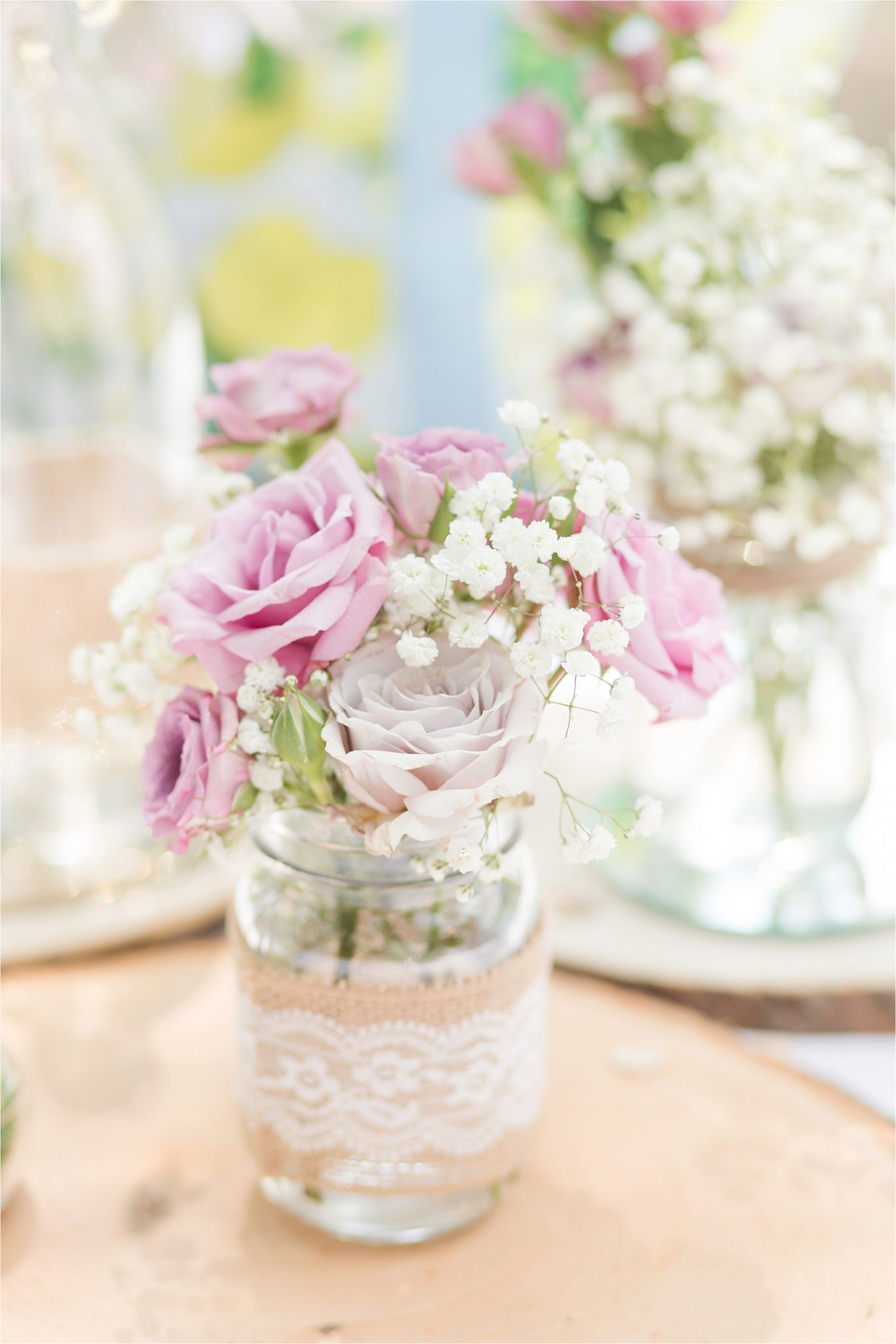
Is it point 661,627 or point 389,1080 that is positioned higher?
point 661,627

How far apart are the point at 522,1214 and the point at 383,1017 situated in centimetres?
18

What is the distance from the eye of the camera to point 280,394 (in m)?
0.67

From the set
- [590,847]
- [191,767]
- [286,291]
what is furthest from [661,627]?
[286,291]

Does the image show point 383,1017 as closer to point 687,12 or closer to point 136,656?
point 136,656

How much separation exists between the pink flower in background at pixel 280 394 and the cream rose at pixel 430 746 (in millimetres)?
154

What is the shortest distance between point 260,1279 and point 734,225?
0.71 metres

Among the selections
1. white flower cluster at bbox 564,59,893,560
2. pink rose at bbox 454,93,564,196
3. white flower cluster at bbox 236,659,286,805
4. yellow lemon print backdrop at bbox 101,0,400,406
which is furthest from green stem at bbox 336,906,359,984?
yellow lemon print backdrop at bbox 101,0,400,406

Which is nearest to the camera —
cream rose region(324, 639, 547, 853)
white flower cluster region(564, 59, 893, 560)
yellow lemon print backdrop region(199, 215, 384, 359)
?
cream rose region(324, 639, 547, 853)

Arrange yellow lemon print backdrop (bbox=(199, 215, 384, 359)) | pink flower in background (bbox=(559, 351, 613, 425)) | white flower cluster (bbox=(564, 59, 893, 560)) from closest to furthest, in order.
A: 1. white flower cluster (bbox=(564, 59, 893, 560))
2. pink flower in background (bbox=(559, 351, 613, 425))
3. yellow lemon print backdrop (bbox=(199, 215, 384, 359))

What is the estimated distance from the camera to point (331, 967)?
2.15ft

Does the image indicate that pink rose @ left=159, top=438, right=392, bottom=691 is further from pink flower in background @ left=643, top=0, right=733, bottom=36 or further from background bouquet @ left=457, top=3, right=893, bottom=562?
pink flower in background @ left=643, top=0, right=733, bottom=36

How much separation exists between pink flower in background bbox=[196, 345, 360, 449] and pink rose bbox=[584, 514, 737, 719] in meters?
0.16

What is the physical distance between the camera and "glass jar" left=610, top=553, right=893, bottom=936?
3.33 ft

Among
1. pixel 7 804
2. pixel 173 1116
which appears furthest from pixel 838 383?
pixel 7 804
